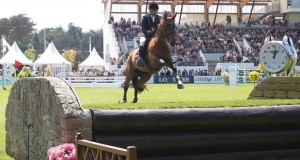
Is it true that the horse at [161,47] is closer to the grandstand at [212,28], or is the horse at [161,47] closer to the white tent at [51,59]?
the grandstand at [212,28]

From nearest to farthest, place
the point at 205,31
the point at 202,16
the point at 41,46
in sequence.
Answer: the point at 205,31 → the point at 202,16 → the point at 41,46

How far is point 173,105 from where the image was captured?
27.8 ft

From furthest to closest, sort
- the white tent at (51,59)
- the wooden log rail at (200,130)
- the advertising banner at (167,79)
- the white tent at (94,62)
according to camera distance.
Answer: the white tent at (94,62) < the white tent at (51,59) < the advertising banner at (167,79) < the wooden log rail at (200,130)

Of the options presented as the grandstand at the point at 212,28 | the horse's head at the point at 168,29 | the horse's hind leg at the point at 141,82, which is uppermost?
the grandstand at the point at 212,28

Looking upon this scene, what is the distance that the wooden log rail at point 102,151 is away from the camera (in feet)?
15.1

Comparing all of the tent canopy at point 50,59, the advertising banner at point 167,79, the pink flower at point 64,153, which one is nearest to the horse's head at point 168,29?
the pink flower at point 64,153

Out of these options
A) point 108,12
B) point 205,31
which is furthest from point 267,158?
point 108,12

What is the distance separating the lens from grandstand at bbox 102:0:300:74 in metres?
53.0

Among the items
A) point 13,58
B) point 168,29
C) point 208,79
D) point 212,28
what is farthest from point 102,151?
point 212,28

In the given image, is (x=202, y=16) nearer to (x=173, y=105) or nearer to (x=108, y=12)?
(x=108, y=12)

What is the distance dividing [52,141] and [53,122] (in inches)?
11.2

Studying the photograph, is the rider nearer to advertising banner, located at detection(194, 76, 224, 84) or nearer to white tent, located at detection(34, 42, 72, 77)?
advertising banner, located at detection(194, 76, 224, 84)

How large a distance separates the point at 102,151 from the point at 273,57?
1791 centimetres

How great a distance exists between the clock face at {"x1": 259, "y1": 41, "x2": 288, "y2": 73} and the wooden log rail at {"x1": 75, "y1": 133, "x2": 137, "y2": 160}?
16.7 meters
